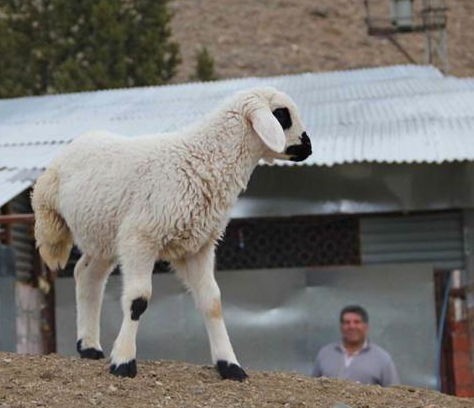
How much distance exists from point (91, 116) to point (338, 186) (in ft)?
10.7

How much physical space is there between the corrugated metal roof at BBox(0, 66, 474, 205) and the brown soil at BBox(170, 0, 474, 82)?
25456 millimetres

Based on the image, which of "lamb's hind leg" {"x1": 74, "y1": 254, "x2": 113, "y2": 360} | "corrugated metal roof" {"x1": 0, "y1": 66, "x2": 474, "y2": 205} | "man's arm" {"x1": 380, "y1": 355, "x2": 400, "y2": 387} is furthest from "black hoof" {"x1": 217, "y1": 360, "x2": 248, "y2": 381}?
"corrugated metal roof" {"x1": 0, "y1": 66, "x2": 474, "y2": 205}

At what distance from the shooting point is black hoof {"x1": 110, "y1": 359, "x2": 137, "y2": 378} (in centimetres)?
605

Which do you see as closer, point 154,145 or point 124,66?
point 154,145

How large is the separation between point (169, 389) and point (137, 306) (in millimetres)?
475

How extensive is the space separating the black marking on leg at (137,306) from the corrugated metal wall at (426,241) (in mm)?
5815

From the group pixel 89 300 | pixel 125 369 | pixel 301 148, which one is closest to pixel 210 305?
pixel 125 369

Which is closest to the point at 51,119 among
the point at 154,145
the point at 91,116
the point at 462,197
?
the point at 91,116

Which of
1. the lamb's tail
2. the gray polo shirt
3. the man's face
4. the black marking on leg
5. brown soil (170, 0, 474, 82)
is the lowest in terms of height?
the gray polo shirt

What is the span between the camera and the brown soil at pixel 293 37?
43.7 m

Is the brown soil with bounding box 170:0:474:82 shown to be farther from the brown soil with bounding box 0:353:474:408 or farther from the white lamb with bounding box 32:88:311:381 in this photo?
the brown soil with bounding box 0:353:474:408

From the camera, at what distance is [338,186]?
36.6ft

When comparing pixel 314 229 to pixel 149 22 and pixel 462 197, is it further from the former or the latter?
pixel 149 22

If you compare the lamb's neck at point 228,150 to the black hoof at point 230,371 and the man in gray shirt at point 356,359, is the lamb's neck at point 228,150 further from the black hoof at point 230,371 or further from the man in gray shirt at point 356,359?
A: the man in gray shirt at point 356,359
